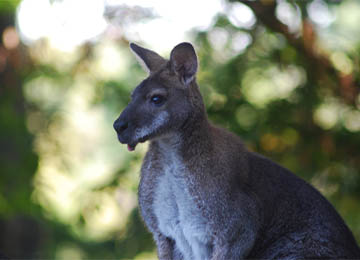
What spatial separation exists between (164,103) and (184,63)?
0.39 metres

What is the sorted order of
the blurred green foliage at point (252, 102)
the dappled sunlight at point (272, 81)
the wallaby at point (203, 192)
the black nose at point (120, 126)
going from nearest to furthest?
the black nose at point (120, 126)
the wallaby at point (203, 192)
the blurred green foliage at point (252, 102)
the dappled sunlight at point (272, 81)

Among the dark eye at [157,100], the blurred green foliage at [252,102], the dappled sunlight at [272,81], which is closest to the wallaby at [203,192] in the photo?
the dark eye at [157,100]

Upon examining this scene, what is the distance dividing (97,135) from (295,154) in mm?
10728

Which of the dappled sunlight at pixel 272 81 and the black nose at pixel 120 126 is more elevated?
the black nose at pixel 120 126

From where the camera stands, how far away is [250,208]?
427 centimetres

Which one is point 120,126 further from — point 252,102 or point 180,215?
point 252,102

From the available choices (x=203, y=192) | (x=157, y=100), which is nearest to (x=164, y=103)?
(x=157, y=100)

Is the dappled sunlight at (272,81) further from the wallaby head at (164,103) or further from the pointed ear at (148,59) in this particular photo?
the wallaby head at (164,103)

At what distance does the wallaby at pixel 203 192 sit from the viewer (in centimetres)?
417

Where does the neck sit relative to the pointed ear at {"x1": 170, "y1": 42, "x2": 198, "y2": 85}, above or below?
below

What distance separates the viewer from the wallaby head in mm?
4078

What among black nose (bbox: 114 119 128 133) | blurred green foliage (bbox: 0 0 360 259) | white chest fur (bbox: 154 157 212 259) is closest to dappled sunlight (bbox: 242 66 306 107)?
blurred green foliage (bbox: 0 0 360 259)

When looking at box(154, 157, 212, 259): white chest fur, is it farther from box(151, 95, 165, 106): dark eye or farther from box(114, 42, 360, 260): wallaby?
box(151, 95, 165, 106): dark eye

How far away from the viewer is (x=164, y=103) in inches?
166
